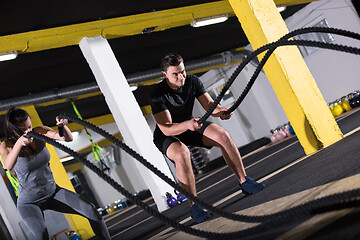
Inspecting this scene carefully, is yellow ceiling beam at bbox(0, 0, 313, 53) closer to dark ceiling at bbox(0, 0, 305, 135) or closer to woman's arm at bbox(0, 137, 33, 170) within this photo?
dark ceiling at bbox(0, 0, 305, 135)

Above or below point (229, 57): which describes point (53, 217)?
below

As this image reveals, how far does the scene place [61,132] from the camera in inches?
105

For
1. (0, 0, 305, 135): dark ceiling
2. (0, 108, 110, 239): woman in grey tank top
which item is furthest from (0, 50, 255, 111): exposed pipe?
(0, 108, 110, 239): woman in grey tank top

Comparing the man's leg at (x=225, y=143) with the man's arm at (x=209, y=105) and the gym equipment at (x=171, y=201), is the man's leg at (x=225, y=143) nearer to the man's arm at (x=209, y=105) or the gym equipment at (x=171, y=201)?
the man's arm at (x=209, y=105)

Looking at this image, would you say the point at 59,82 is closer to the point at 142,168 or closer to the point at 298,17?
the point at 142,168

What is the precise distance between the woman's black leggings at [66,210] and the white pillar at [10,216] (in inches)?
183

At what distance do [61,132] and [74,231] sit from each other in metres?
5.81

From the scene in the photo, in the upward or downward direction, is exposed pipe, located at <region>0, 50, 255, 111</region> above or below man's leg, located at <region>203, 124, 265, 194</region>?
above

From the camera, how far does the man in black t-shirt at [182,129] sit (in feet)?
9.23

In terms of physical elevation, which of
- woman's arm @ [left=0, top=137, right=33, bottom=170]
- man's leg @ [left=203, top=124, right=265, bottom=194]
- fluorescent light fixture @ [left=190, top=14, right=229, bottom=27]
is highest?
fluorescent light fixture @ [left=190, top=14, right=229, bottom=27]

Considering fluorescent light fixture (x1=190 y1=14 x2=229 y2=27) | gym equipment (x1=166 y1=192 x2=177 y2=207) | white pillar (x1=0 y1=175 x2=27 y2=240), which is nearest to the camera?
gym equipment (x1=166 y1=192 x2=177 y2=207)

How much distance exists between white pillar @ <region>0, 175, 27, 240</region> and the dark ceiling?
211 centimetres

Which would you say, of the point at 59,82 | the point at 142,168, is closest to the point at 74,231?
the point at 142,168

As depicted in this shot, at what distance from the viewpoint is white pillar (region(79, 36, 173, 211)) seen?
6.34 meters
